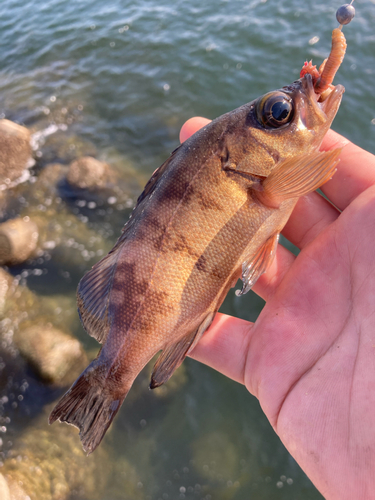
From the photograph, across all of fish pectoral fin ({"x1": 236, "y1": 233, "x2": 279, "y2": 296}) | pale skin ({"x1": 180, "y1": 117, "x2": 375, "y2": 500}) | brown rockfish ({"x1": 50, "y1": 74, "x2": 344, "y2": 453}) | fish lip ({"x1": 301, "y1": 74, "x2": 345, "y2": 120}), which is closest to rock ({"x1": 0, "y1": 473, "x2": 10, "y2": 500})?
brown rockfish ({"x1": 50, "y1": 74, "x2": 344, "y2": 453})

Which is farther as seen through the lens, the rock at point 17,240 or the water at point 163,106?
the rock at point 17,240

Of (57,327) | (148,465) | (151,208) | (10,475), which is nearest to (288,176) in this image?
(151,208)

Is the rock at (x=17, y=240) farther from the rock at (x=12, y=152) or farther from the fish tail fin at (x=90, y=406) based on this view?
the fish tail fin at (x=90, y=406)

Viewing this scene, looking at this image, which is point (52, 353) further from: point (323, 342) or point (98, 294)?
point (323, 342)

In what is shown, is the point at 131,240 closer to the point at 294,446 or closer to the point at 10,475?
the point at 294,446

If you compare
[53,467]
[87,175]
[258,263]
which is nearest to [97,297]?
[258,263]

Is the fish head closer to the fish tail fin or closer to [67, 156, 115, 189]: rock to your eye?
the fish tail fin

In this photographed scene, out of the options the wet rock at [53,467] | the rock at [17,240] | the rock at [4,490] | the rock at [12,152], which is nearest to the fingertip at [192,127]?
the rock at [17,240]
